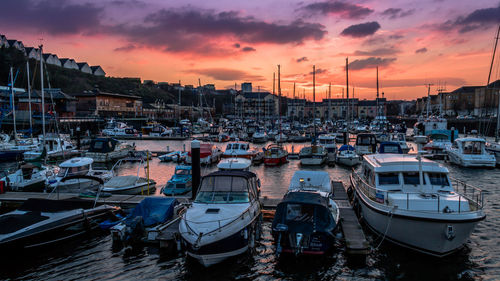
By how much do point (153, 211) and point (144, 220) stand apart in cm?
64

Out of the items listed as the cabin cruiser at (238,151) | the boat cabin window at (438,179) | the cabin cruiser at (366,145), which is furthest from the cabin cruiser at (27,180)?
the cabin cruiser at (366,145)

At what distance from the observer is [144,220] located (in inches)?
608

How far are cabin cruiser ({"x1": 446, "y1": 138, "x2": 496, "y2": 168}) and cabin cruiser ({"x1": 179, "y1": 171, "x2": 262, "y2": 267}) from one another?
29.0 m

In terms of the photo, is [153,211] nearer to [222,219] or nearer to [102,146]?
[222,219]

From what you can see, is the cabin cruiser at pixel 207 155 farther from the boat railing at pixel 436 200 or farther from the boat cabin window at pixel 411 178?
the boat cabin window at pixel 411 178

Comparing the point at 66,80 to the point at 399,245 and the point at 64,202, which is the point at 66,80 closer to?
the point at 64,202

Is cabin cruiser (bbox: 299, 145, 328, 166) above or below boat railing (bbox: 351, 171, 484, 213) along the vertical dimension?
below

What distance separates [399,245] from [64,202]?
15.2m

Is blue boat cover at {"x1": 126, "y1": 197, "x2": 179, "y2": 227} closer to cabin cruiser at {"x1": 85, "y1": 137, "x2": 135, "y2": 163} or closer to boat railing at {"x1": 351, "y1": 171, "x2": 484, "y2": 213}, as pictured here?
boat railing at {"x1": 351, "y1": 171, "x2": 484, "y2": 213}

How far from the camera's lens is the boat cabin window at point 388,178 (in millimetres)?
15445

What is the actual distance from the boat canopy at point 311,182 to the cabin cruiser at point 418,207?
2397 millimetres

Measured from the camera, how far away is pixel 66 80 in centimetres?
14988

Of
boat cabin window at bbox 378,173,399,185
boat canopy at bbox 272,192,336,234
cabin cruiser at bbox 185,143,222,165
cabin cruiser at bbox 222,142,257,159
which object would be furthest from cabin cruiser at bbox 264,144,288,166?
boat canopy at bbox 272,192,336,234

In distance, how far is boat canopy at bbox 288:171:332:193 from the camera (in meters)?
19.0
